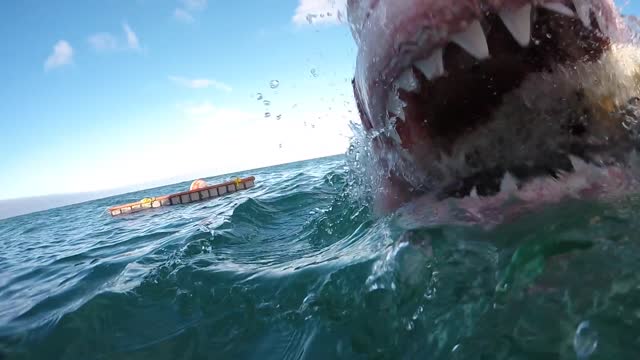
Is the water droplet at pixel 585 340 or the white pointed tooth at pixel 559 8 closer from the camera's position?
the water droplet at pixel 585 340

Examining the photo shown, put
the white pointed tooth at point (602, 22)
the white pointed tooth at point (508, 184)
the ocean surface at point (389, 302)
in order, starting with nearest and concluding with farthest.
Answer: the ocean surface at point (389, 302)
the white pointed tooth at point (602, 22)
the white pointed tooth at point (508, 184)

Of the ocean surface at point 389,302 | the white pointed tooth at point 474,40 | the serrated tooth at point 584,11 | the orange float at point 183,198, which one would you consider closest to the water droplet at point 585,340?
the ocean surface at point 389,302

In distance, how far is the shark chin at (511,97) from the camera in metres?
1.26

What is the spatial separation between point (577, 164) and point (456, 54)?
62cm

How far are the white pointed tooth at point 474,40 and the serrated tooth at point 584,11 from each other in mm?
321

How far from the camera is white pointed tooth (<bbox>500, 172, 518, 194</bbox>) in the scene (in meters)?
1.46

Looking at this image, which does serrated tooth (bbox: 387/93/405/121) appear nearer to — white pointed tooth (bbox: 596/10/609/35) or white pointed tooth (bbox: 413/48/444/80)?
white pointed tooth (bbox: 413/48/444/80)

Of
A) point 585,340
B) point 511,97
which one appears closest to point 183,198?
point 511,97

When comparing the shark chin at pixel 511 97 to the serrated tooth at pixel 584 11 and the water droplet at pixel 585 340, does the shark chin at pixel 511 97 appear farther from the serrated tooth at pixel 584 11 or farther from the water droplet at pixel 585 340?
the water droplet at pixel 585 340

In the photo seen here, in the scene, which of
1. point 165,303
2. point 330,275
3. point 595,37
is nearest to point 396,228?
point 330,275

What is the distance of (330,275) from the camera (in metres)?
1.93

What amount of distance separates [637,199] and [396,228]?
979 mm

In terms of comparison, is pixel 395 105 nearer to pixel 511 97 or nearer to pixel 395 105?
pixel 395 105

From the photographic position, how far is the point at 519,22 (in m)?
1.20
